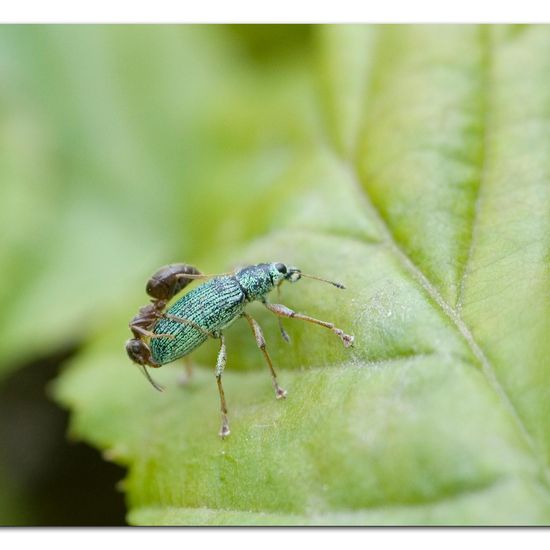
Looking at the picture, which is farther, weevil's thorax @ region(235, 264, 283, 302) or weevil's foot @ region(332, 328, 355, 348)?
weevil's thorax @ region(235, 264, 283, 302)

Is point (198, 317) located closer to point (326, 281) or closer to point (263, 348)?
point (263, 348)

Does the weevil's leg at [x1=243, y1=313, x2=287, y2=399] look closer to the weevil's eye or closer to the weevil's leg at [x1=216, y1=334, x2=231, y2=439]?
the weevil's leg at [x1=216, y1=334, x2=231, y2=439]

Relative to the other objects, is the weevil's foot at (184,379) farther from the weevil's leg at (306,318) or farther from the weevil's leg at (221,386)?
the weevil's leg at (306,318)

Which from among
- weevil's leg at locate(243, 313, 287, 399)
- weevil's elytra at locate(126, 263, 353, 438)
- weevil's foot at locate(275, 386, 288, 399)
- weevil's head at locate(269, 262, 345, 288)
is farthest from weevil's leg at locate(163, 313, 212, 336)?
weevil's foot at locate(275, 386, 288, 399)

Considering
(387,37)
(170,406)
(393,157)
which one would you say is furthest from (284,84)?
(170,406)

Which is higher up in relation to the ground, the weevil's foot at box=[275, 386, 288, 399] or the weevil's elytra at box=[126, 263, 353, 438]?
the weevil's elytra at box=[126, 263, 353, 438]
